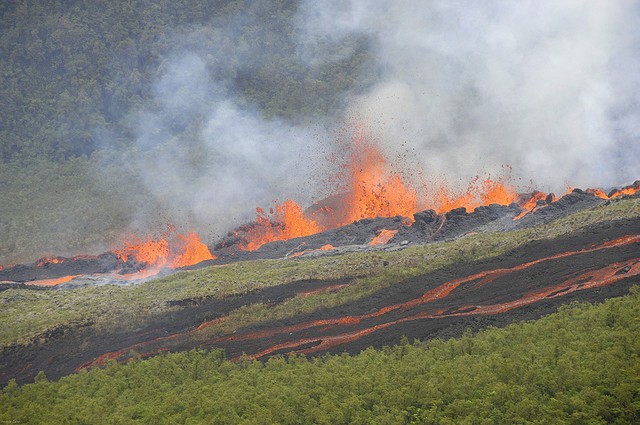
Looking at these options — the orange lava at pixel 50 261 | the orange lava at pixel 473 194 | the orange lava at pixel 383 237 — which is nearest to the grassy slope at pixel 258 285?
the orange lava at pixel 383 237

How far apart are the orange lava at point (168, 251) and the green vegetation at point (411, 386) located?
4577 cm

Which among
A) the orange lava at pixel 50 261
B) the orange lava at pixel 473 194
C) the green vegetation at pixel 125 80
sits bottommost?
the orange lava at pixel 473 194

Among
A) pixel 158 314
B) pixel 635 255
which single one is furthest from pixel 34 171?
pixel 635 255

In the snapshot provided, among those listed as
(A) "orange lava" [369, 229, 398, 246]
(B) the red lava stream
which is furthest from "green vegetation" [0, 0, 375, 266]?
(B) the red lava stream

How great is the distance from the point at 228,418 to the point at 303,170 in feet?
277

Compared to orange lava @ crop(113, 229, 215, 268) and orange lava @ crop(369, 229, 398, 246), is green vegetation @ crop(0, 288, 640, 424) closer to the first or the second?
orange lava @ crop(369, 229, 398, 246)

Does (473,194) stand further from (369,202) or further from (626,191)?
(626,191)

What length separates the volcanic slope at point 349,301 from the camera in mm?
43844

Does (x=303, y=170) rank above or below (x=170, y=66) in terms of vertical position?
below

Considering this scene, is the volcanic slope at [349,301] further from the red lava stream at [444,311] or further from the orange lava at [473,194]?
the orange lava at [473,194]

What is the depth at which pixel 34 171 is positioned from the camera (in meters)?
120

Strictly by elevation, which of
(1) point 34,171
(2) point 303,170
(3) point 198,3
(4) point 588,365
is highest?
(3) point 198,3

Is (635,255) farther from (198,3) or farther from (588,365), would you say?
(198,3)

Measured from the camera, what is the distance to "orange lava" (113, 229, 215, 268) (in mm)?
86625
